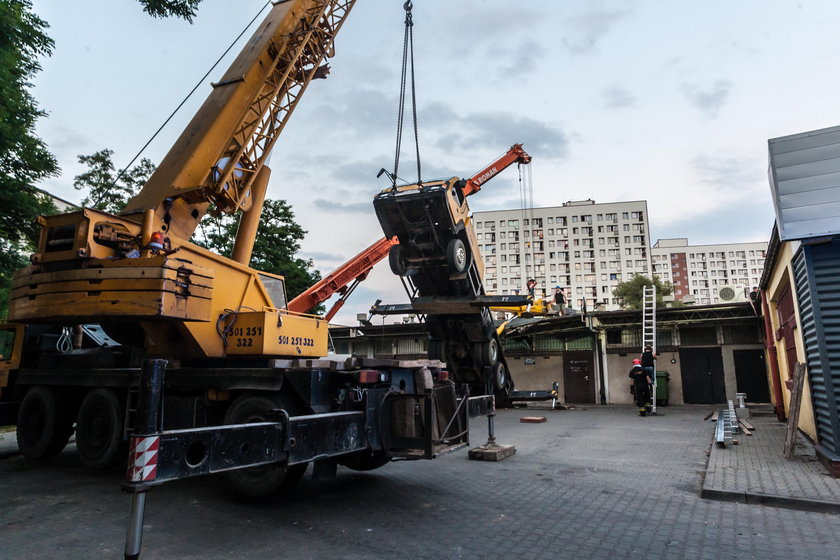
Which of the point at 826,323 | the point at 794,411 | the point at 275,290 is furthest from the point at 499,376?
the point at 275,290

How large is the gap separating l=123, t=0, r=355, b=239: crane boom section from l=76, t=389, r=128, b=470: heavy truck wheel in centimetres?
243

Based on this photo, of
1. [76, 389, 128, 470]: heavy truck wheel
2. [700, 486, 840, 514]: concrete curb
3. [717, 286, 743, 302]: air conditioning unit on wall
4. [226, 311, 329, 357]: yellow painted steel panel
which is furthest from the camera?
[717, 286, 743, 302]: air conditioning unit on wall

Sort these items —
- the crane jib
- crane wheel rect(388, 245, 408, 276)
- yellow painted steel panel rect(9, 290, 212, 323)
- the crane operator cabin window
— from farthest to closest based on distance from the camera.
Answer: the crane jib < crane wheel rect(388, 245, 408, 276) < the crane operator cabin window < yellow painted steel panel rect(9, 290, 212, 323)

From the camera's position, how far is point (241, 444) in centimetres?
348

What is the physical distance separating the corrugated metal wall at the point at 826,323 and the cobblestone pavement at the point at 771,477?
1.75 feet

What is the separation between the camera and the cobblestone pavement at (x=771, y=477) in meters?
5.30

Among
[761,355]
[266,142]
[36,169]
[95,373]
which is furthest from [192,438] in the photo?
[761,355]

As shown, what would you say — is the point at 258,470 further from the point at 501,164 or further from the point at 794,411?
the point at 501,164

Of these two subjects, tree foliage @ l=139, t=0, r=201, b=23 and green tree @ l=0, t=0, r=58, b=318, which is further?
green tree @ l=0, t=0, r=58, b=318

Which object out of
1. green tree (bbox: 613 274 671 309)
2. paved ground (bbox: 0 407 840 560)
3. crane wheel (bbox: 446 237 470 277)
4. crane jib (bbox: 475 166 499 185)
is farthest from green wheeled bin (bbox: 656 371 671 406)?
green tree (bbox: 613 274 671 309)

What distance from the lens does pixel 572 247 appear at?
90.7 m

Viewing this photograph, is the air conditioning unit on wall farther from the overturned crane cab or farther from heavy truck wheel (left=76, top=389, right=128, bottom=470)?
heavy truck wheel (left=76, top=389, right=128, bottom=470)

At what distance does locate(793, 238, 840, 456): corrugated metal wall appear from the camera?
638cm

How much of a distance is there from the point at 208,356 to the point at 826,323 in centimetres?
772
